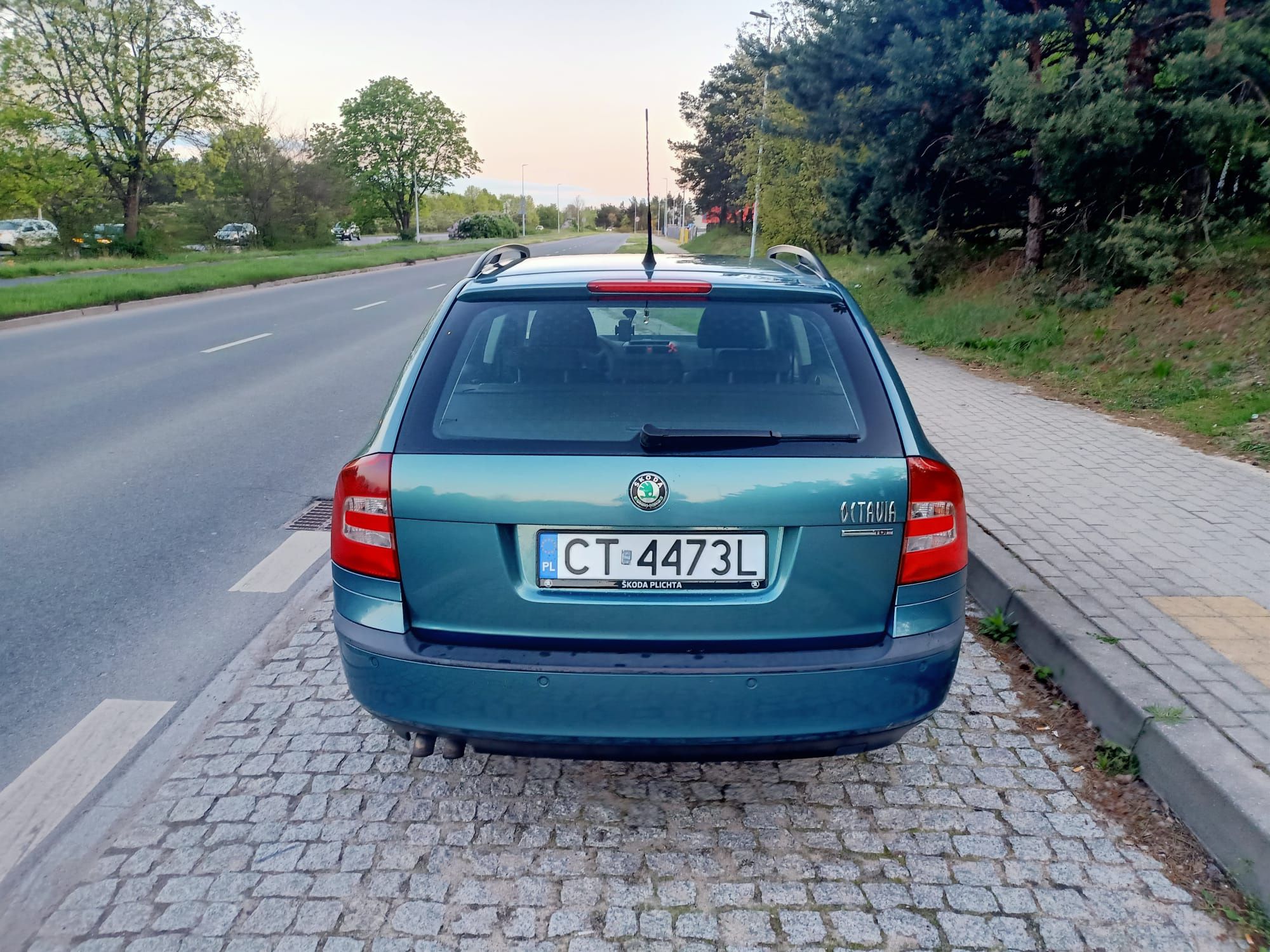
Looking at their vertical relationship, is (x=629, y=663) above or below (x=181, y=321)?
above

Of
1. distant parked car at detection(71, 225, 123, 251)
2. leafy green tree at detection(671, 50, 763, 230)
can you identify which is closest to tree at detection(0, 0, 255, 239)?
distant parked car at detection(71, 225, 123, 251)

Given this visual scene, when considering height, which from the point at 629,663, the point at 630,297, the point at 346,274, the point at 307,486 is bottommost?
the point at 346,274

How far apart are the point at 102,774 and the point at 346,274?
33.6 meters

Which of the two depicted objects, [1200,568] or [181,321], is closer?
[1200,568]

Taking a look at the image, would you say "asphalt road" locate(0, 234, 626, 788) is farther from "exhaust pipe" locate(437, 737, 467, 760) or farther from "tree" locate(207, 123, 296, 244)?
"tree" locate(207, 123, 296, 244)

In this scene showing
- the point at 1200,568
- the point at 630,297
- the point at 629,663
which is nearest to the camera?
the point at 629,663

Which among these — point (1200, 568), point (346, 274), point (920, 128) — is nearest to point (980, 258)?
point (920, 128)

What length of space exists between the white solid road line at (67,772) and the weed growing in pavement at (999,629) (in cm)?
348

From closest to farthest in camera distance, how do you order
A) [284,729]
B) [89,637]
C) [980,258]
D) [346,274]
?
1. [284,729]
2. [89,637]
3. [980,258]
4. [346,274]

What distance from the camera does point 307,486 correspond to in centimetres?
659

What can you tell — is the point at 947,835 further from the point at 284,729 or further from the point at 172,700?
the point at 172,700

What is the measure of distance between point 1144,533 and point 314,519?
4.91m

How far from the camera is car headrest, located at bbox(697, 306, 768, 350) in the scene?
290 cm

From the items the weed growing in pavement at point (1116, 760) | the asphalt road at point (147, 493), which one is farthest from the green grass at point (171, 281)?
the weed growing in pavement at point (1116, 760)
